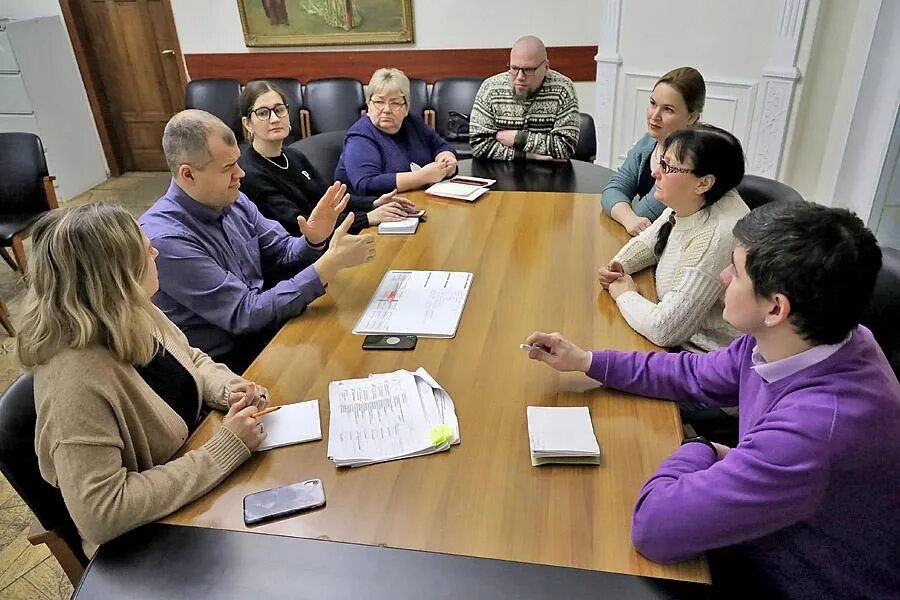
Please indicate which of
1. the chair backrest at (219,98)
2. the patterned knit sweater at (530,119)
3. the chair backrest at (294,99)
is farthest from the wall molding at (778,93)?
the chair backrest at (219,98)

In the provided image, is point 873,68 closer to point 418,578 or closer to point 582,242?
point 582,242

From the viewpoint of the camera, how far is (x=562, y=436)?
3.97ft

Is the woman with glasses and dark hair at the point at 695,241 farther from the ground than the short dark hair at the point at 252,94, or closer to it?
closer to it

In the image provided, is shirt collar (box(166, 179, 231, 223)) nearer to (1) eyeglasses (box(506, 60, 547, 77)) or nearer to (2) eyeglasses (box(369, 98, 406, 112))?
(2) eyeglasses (box(369, 98, 406, 112))

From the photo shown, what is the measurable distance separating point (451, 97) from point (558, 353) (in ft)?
11.0

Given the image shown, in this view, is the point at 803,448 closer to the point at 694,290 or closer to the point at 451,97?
the point at 694,290

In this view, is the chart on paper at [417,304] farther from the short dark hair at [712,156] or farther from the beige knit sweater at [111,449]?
the short dark hair at [712,156]

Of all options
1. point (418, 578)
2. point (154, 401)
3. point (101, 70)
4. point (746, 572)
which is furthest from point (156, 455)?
point (101, 70)

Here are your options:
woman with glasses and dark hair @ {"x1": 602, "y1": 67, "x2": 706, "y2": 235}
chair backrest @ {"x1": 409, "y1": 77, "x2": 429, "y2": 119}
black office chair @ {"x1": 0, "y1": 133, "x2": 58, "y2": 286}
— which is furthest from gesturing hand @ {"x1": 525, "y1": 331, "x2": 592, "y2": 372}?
chair backrest @ {"x1": 409, "y1": 77, "x2": 429, "y2": 119}

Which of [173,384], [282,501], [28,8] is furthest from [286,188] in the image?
[28,8]

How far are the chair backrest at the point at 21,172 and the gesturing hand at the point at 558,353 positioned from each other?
10.8 feet

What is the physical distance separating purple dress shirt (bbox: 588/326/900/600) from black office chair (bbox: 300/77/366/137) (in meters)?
4.01

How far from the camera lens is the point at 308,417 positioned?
4.34ft

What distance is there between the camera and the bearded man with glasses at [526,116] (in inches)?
118
